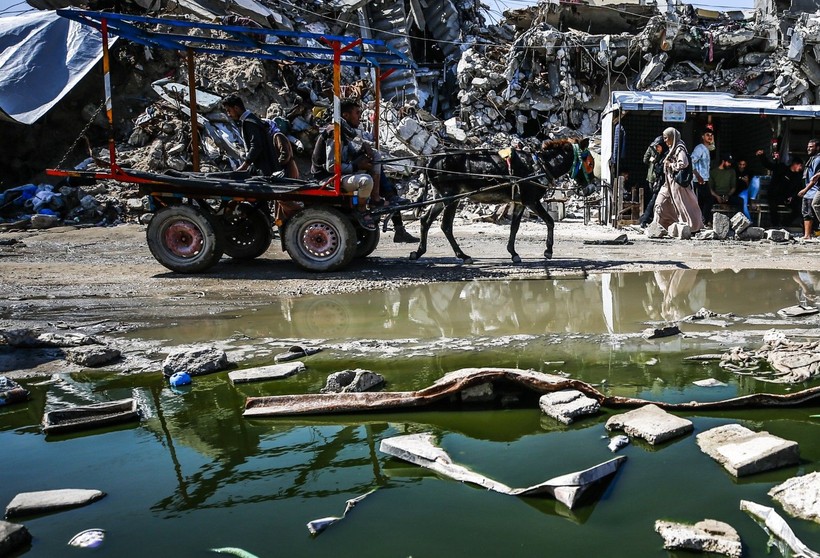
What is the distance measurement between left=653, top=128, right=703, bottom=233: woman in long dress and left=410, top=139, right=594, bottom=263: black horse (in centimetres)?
355

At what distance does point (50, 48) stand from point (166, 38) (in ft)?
33.7

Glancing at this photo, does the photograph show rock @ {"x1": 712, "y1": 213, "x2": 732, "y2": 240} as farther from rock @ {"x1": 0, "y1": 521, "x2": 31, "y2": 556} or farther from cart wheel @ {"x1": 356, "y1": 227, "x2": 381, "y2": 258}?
rock @ {"x1": 0, "y1": 521, "x2": 31, "y2": 556}

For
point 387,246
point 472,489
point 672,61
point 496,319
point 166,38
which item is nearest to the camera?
point 472,489

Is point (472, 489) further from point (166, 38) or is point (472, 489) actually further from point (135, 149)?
point (135, 149)

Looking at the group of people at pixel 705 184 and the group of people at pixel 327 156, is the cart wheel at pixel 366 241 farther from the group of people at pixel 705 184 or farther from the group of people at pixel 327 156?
the group of people at pixel 705 184

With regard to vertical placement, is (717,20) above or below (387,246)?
above

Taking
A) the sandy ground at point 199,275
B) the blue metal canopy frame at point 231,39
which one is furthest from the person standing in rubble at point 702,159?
the blue metal canopy frame at point 231,39

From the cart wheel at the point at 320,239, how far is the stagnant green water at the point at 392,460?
2.92m

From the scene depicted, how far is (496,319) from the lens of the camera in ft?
19.1

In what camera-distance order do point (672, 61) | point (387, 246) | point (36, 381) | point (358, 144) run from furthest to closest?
point (672, 61) → point (387, 246) → point (358, 144) → point (36, 381)

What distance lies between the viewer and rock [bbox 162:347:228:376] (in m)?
4.23

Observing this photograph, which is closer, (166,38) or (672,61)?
(166,38)

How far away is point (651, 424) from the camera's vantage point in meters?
3.13

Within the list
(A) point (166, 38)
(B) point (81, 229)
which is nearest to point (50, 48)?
(B) point (81, 229)
